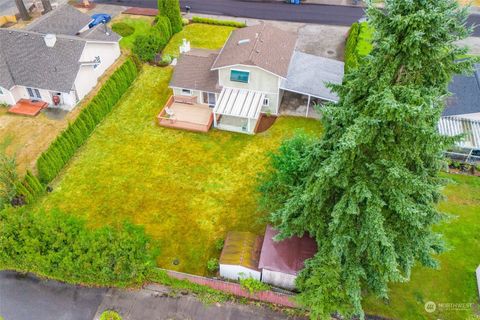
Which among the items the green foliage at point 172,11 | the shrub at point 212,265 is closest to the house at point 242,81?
the green foliage at point 172,11

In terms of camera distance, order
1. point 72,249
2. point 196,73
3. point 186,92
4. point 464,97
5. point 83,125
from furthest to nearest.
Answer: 1. point 186,92
2. point 196,73
3. point 83,125
4. point 464,97
5. point 72,249

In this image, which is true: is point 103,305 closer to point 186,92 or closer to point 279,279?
point 279,279

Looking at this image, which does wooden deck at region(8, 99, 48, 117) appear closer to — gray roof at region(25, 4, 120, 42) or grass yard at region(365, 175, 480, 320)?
gray roof at region(25, 4, 120, 42)

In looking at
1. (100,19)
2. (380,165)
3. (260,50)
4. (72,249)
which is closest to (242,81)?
(260,50)

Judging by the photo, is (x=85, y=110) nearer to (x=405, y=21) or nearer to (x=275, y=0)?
(x=405, y=21)

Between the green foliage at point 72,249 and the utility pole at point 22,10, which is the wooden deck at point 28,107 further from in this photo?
the utility pole at point 22,10
